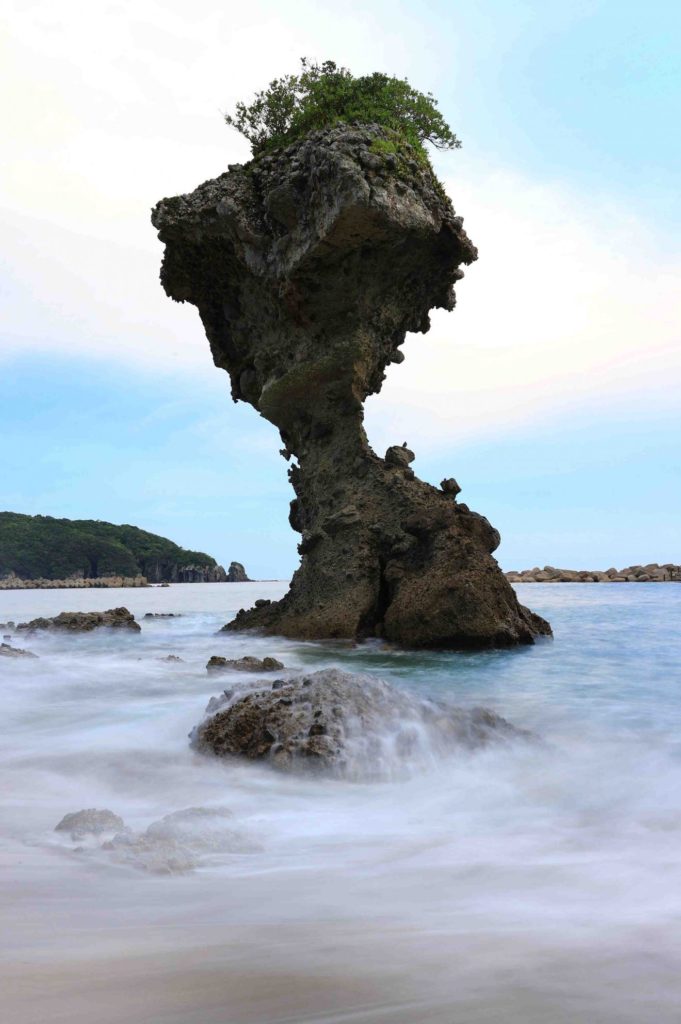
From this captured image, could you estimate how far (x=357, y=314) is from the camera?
40.6ft

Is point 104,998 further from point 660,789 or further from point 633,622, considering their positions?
point 633,622

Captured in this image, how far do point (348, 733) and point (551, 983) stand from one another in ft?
9.58

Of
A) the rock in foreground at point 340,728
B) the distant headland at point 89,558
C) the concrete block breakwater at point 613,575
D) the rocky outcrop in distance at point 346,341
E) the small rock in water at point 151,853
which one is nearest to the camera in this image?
the small rock in water at point 151,853

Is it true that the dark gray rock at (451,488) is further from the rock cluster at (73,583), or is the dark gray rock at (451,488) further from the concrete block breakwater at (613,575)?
the rock cluster at (73,583)

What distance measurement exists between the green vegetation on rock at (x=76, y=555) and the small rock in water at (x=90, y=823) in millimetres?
92409

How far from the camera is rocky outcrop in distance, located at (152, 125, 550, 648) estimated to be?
35.7 feet

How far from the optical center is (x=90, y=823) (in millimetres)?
3088

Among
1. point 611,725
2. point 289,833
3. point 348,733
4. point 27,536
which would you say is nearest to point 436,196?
point 611,725

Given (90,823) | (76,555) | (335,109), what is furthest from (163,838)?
(76,555)

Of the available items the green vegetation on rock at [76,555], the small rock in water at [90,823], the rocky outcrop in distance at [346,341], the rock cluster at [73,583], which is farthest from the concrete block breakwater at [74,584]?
the small rock in water at [90,823]

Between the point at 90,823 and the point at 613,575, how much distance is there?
167 feet

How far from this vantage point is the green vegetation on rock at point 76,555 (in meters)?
91.2

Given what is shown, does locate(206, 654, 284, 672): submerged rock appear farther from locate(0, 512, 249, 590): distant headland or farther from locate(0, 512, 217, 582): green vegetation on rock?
locate(0, 512, 217, 582): green vegetation on rock

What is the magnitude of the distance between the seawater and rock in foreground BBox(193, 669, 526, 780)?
15 cm
